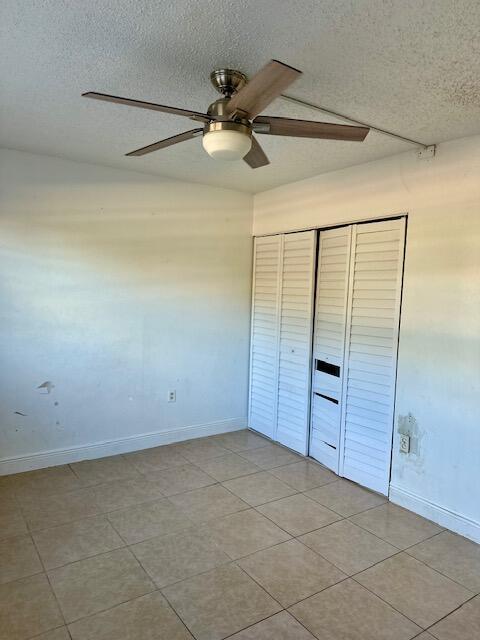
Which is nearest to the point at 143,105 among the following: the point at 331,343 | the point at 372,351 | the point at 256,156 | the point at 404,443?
the point at 256,156

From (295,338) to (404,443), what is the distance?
1.27 meters

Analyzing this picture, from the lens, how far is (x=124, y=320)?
3617 mm

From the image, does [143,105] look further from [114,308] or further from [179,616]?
[114,308]

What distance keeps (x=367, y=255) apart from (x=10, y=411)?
111 inches

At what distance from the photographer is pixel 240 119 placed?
162cm

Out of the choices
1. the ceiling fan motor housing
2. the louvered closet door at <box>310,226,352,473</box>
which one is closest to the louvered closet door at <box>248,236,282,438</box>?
the louvered closet door at <box>310,226,352,473</box>

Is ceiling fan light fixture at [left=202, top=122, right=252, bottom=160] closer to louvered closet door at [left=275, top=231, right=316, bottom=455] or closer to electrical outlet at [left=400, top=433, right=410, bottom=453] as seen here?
louvered closet door at [left=275, top=231, right=316, bottom=455]

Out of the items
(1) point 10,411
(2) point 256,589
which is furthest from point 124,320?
(2) point 256,589

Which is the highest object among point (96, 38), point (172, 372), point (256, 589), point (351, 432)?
point (96, 38)

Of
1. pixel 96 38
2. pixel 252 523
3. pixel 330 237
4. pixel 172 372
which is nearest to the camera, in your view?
pixel 96 38

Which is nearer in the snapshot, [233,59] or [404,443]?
[233,59]

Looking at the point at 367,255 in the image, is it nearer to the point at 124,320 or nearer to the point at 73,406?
the point at 124,320

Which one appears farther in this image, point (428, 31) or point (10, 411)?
point (10, 411)

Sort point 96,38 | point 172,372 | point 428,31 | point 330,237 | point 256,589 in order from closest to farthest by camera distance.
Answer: point 428,31
point 96,38
point 256,589
point 330,237
point 172,372
